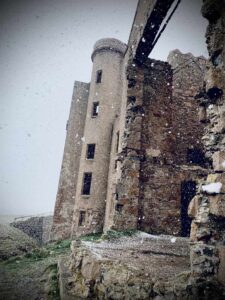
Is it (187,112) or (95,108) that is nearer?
(187,112)

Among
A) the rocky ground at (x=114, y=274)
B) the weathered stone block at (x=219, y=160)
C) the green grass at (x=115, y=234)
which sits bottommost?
the rocky ground at (x=114, y=274)

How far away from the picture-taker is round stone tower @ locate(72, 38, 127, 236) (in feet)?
50.9

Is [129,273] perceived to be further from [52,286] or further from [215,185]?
[52,286]

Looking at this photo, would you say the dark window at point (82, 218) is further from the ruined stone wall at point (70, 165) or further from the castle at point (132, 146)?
the ruined stone wall at point (70, 165)

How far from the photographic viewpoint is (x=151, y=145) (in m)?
9.59

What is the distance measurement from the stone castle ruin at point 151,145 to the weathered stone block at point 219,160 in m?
0.02

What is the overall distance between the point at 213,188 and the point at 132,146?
5767mm

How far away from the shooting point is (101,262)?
4.44m

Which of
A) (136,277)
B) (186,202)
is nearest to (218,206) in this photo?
(136,277)

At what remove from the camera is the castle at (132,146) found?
895cm

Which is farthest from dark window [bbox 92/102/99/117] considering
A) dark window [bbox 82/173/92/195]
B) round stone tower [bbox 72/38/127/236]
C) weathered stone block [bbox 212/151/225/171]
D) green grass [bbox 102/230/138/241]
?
weathered stone block [bbox 212/151/225/171]

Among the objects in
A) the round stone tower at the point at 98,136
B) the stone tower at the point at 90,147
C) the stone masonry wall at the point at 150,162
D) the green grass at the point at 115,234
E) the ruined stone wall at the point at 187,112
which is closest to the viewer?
the green grass at the point at 115,234

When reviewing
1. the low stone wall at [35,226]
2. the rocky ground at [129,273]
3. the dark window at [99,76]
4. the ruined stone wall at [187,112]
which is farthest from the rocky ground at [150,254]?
the low stone wall at [35,226]

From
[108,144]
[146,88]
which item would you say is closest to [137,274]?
[146,88]
